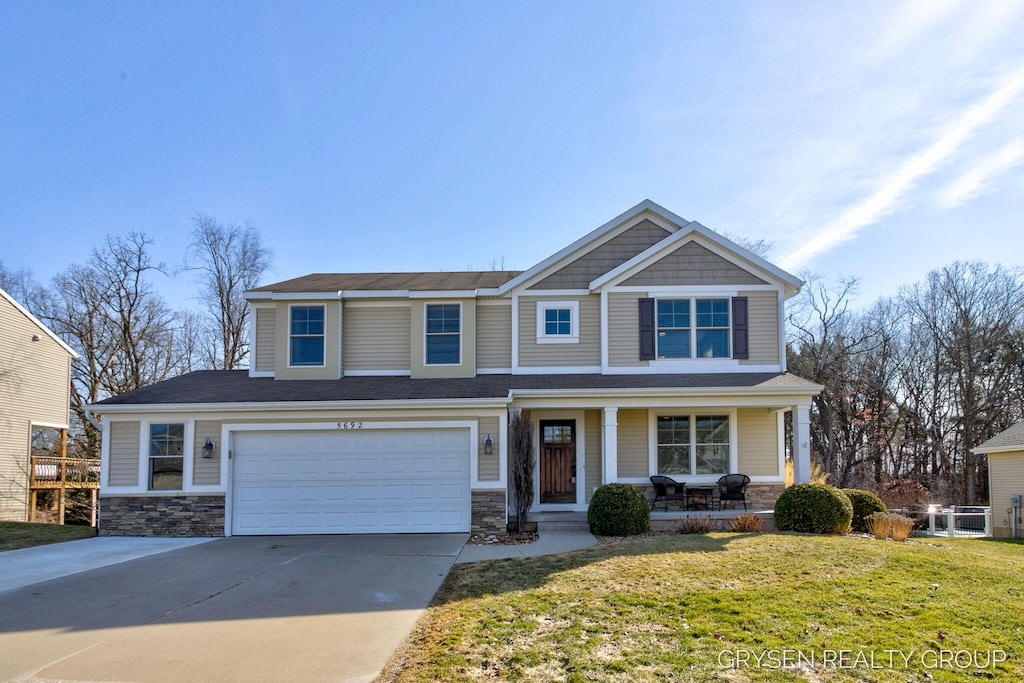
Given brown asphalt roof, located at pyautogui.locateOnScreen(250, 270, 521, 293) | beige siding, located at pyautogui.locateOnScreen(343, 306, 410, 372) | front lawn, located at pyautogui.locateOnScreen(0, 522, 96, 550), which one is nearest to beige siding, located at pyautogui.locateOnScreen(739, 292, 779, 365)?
brown asphalt roof, located at pyautogui.locateOnScreen(250, 270, 521, 293)

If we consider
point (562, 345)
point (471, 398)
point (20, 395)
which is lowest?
point (471, 398)

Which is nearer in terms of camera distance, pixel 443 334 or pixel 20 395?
pixel 443 334

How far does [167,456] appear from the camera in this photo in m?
14.5

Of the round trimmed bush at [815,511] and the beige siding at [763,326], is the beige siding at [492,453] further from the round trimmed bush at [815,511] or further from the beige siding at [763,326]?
the beige siding at [763,326]

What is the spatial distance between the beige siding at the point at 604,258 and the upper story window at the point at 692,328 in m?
1.52

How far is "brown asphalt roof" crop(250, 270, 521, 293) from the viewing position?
17.3m

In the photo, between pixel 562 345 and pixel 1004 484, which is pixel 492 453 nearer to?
pixel 562 345

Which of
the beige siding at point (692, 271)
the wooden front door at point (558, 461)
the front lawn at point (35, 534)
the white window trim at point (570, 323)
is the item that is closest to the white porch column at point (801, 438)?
the beige siding at point (692, 271)

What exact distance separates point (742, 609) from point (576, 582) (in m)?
2.13

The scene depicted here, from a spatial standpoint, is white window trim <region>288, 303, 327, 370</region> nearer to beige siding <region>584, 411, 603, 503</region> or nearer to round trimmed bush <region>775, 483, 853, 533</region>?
beige siding <region>584, 411, 603, 503</region>

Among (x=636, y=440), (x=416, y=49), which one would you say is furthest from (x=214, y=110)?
(x=636, y=440)

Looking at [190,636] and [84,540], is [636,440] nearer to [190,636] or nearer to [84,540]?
[190,636]

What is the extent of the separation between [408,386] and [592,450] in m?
4.42

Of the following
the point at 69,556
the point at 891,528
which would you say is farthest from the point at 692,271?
the point at 69,556
